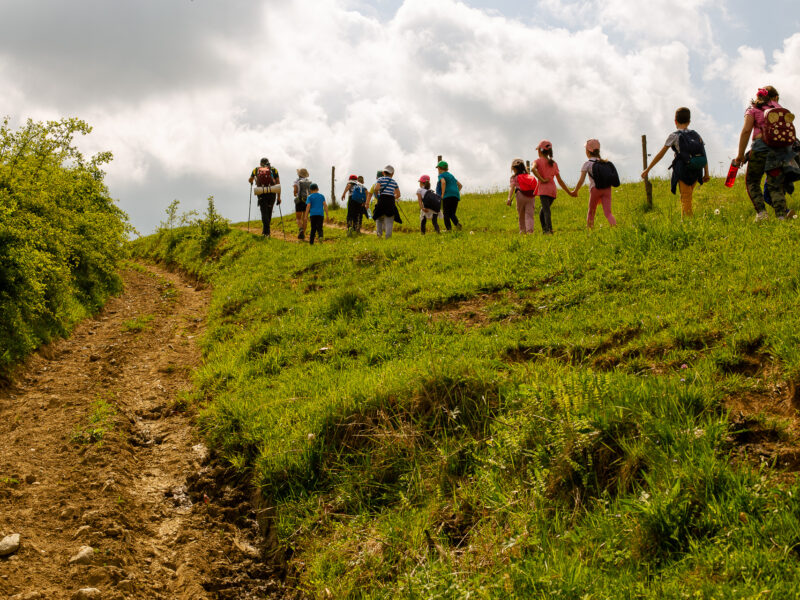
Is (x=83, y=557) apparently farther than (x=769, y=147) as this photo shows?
No

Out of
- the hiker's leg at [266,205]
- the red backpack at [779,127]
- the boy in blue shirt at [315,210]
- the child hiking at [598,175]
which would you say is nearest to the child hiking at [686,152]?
the child hiking at [598,175]

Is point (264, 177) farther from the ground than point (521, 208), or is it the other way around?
point (264, 177)

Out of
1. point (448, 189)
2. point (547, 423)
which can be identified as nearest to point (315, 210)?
point (448, 189)

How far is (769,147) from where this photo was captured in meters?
9.52

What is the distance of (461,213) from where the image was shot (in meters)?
24.2

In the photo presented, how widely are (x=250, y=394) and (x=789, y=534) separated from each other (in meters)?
5.87

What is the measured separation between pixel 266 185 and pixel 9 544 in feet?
55.8

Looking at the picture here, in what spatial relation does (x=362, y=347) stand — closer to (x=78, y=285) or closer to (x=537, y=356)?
(x=537, y=356)

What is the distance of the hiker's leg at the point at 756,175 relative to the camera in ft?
31.7

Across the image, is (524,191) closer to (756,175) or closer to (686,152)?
(686,152)

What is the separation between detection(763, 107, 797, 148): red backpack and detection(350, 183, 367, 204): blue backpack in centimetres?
1239

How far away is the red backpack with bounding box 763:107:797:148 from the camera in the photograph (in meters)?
9.32

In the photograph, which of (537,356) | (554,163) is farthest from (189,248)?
(537,356)

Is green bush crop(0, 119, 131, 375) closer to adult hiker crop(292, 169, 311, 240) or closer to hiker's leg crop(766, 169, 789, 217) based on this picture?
adult hiker crop(292, 169, 311, 240)
